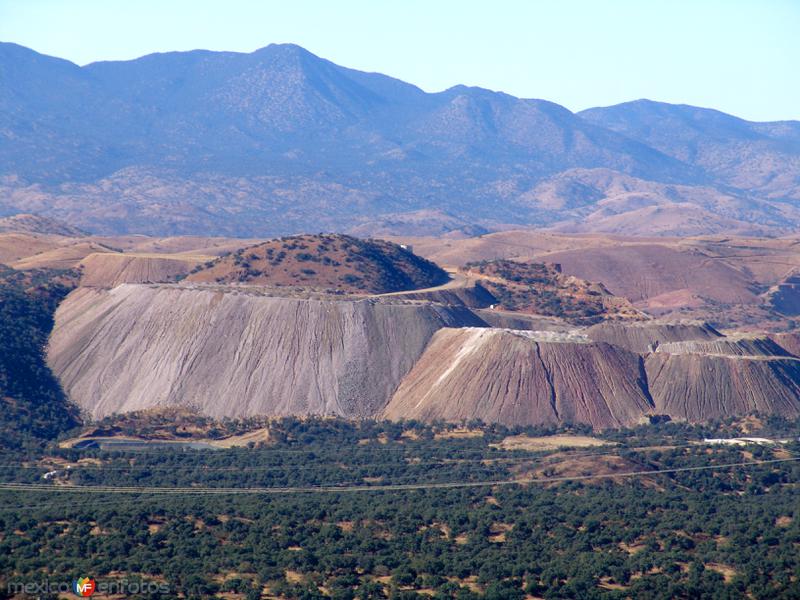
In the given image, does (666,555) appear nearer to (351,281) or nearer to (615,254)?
(351,281)

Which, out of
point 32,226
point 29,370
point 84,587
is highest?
point 84,587

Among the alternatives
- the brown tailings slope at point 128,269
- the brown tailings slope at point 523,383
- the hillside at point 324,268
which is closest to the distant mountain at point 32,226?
the brown tailings slope at point 128,269

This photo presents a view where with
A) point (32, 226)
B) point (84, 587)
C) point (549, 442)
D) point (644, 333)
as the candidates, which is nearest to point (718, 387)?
point (644, 333)

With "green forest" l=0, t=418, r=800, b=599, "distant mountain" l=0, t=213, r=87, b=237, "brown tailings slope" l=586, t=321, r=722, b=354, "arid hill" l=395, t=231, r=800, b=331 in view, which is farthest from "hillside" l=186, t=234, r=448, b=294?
"distant mountain" l=0, t=213, r=87, b=237

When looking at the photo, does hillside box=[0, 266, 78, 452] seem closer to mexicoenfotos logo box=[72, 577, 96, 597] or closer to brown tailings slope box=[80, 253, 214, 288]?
brown tailings slope box=[80, 253, 214, 288]

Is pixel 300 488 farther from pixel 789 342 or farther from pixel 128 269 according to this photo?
pixel 128 269

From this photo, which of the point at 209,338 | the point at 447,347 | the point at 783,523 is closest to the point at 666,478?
Answer: the point at 783,523
